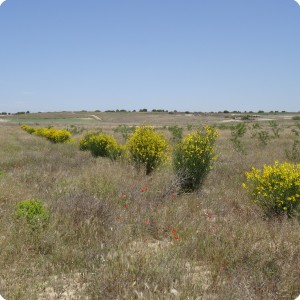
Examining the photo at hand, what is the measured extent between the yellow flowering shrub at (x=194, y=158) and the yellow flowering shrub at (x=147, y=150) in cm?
182

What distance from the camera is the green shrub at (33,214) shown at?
4.62 meters

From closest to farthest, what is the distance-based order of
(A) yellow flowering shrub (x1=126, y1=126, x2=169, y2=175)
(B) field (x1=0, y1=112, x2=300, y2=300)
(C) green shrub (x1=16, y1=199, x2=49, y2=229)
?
(B) field (x1=0, y1=112, x2=300, y2=300)
(C) green shrub (x1=16, y1=199, x2=49, y2=229)
(A) yellow flowering shrub (x1=126, y1=126, x2=169, y2=175)

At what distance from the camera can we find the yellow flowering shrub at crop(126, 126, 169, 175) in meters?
10.5

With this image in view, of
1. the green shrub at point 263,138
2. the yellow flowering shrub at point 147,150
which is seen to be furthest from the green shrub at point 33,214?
the green shrub at point 263,138

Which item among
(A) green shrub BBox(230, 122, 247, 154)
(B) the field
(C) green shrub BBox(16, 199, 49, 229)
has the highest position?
(A) green shrub BBox(230, 122, 247, 154)

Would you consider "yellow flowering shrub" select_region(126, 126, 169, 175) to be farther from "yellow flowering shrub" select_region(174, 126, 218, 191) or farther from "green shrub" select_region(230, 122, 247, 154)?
"green shrub" select_region(230, 122, 247, 154)

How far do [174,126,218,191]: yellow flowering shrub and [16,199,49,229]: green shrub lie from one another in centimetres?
410

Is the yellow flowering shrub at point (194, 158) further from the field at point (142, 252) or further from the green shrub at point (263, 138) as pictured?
the green shrub at point (263, 138)

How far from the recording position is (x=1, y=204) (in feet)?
18.6

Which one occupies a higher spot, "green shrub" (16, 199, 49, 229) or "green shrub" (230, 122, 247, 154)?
"green shrub" (230, 122, 247, 154)

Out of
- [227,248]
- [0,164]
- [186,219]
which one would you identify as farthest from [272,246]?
[0,164]

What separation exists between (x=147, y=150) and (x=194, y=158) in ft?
7.81

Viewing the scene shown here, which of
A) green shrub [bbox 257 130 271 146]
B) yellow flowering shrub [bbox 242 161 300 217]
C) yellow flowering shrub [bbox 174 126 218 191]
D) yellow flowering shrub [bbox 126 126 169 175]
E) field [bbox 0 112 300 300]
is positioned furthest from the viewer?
green shrub [bbox 257 130 271 146]

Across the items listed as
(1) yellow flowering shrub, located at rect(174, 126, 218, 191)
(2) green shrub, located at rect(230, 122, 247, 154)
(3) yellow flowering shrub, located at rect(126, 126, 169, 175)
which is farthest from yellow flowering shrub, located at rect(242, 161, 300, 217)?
(2) green shrub, located at rect(230, 122, 247, 154)
